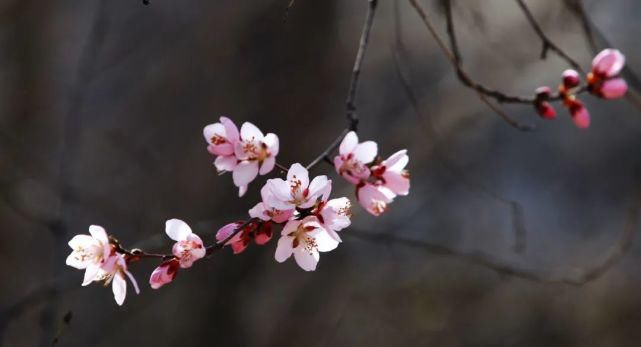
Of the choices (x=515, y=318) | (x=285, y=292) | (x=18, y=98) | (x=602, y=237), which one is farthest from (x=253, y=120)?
(x=602, y=237)

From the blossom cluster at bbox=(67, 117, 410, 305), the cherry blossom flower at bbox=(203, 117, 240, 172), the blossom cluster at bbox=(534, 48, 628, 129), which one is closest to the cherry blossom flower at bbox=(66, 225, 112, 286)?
the blossom cluster at bbox=(67, 117, 410, 305)

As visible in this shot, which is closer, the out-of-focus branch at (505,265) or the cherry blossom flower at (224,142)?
the cherry blossom flower at (224,142)

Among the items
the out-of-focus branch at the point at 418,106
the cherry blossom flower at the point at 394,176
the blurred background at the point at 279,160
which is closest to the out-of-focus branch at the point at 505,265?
the out-of-focus branch at the point at 418,106

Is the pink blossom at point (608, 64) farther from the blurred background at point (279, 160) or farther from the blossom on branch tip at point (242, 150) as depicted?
the blurred background at point (279, 160)

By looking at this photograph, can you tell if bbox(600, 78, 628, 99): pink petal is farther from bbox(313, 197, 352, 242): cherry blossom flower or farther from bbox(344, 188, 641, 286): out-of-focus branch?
bbox(344, 188, 641, 286): out-of-focus branch

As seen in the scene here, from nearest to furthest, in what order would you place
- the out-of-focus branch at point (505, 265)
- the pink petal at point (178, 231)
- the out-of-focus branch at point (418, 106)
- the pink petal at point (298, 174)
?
the pink petal at point (298, 174) < the pink petal at point (178, 231) < the out-of-focus branch at point (418, 106) < the out-of-focus branch at point (505, 265)

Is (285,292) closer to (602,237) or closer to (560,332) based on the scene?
(560,332)

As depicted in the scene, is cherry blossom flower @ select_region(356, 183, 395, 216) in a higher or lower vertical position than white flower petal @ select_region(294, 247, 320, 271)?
higher
